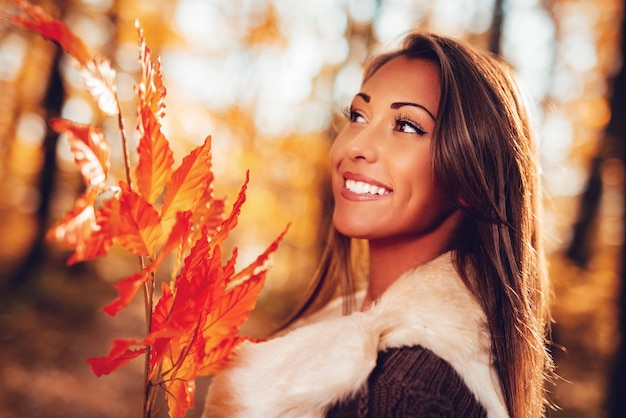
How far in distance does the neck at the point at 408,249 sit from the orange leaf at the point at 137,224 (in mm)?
947

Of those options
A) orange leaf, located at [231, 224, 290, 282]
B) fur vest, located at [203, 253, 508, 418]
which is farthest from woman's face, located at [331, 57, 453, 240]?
orange leaf, located at [231, 224, 290, 282]

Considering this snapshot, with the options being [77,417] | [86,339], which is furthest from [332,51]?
[77,417]

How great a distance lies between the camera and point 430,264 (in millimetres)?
1563

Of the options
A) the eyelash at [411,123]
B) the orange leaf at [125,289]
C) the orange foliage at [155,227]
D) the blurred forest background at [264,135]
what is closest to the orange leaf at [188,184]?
the orange foliage at [155,227]

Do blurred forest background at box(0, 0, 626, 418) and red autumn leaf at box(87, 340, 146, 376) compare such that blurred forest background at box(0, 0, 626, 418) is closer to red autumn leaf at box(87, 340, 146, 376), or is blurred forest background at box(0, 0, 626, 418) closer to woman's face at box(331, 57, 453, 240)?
woman's face at box(331, 57, 453, 240)

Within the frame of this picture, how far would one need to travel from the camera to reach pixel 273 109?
35.8 ft

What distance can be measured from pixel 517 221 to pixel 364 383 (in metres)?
0.79

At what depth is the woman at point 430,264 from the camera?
125cm

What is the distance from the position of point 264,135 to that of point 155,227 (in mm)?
8951

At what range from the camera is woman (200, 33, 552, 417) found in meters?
1.25

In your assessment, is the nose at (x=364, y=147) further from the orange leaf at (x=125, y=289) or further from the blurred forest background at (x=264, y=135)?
the blurred forest background at (x=264, y=135)

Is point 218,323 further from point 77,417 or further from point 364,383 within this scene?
point 77,417

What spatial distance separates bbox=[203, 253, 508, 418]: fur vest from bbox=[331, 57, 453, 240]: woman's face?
0.18m

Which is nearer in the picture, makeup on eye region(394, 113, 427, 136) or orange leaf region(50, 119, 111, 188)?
orange leaf region(50, 119, 111, 188)
